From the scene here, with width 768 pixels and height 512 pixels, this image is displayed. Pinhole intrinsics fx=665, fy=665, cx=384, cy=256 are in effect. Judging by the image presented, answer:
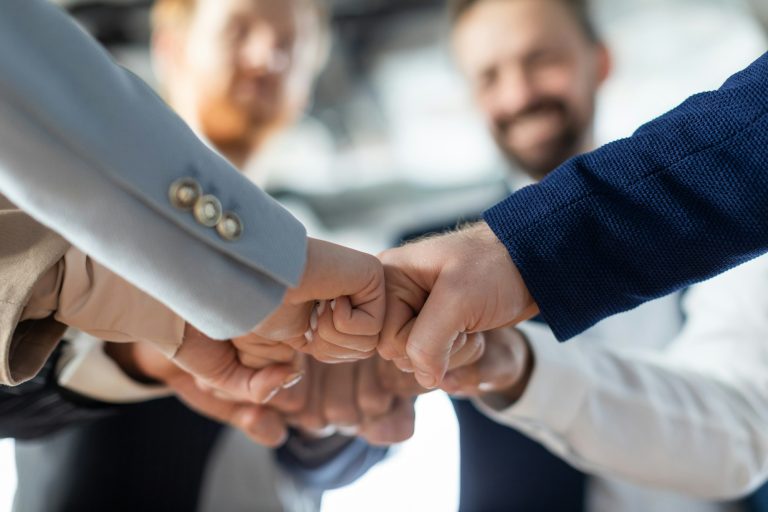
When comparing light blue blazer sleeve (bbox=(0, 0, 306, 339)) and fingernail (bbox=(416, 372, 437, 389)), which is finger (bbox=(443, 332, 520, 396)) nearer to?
fingernail (bbox=(416, 372, 437, 389))

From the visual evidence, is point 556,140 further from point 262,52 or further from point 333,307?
point 333,307

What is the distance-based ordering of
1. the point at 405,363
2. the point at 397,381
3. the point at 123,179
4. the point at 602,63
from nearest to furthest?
the point at 123,179 → the point at 405,363 → the point at 397,381 → the point at 602,63

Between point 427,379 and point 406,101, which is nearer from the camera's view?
point 427,379

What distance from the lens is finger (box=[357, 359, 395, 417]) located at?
26.3 inches

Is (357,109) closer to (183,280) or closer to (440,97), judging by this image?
(440,97)

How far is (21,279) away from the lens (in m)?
0.41

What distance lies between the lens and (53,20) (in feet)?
1.12

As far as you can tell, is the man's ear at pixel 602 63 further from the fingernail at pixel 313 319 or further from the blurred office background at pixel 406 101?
the fingernail at pixel 313 319

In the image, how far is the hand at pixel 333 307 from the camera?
17.8 inches

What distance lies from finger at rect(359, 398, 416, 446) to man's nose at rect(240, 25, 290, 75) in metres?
1.01

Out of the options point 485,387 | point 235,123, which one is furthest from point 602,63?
point 485,387

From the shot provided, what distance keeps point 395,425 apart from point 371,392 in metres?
0.04

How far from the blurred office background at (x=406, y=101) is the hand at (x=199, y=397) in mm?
1267

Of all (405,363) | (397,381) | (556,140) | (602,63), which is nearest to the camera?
(405,363)
